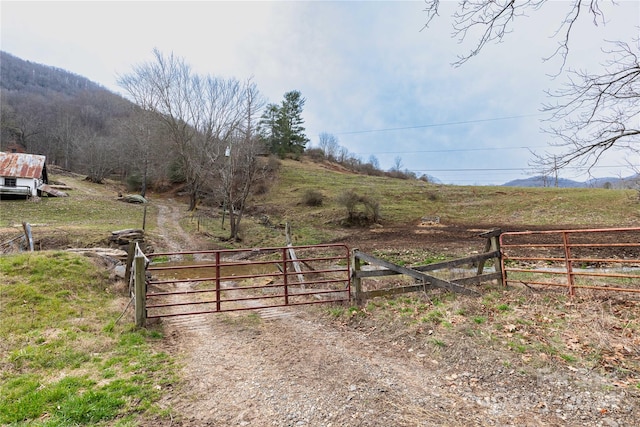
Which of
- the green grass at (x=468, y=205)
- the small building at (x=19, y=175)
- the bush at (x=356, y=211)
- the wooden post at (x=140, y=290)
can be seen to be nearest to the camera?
the wooden post at (x=140, y=290)

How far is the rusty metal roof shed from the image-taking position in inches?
1259

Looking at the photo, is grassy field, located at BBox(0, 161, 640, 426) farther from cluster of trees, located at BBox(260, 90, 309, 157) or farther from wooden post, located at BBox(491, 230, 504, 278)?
cluster of trees, located at BBox(260, 90, 309, 157)

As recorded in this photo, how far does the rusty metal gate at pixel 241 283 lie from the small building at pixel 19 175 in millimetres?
27463

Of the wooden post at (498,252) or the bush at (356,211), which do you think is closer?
the wooden post at (498,252)

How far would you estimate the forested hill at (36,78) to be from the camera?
86.1 metres

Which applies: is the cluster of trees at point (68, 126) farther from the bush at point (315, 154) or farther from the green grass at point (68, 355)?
the green grass at point (68, 355)

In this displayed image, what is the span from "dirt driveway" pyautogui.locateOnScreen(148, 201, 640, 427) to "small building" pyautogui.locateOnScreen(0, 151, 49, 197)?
3747 centimetres

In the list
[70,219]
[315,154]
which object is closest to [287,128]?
[315,154]

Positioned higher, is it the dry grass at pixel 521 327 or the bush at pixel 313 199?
the bush at pixel 313 199

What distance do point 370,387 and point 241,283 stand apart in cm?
763

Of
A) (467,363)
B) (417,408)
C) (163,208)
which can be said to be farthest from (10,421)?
(163,208)

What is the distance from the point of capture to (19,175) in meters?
32.1

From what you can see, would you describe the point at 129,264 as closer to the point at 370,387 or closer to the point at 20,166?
the point at 370,387

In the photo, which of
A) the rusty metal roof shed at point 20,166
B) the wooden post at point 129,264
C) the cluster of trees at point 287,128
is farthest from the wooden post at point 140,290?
the cluster of trees at point 287,128
